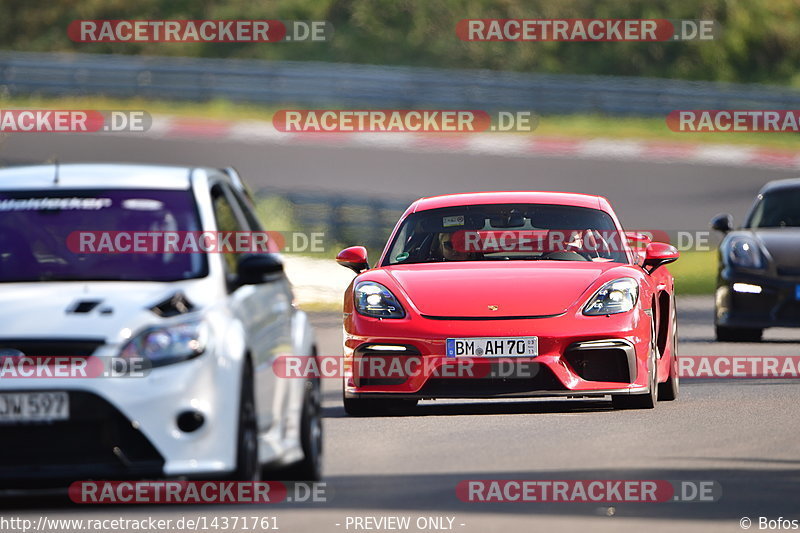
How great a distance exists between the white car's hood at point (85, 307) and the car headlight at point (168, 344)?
0.05 metres

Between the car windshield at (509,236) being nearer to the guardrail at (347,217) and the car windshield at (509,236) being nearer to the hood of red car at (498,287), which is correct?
the hood of red car at (498,287)

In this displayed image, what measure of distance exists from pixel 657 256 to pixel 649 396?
111 centimetres

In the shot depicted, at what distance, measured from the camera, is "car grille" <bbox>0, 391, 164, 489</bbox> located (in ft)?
25.4

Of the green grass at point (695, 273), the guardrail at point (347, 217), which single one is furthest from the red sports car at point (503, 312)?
the guardrail at point (347, 217)

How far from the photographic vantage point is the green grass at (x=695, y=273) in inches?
1016

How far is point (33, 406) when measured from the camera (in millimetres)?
7734

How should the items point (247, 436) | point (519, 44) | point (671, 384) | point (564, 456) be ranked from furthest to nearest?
point (519, 44) < point (671, 384) < point (564, 456) < point (247, 436)

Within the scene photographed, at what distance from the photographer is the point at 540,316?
37.8ft

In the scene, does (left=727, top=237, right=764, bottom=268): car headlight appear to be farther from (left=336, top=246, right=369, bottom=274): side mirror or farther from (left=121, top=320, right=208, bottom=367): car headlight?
(left=121, top=320, right=208, bottom=367): car headlight

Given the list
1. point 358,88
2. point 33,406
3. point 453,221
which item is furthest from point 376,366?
point 358,88

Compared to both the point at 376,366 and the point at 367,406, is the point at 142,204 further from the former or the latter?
the point at 367,406

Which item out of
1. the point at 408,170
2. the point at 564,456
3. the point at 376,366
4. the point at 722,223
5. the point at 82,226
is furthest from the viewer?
the point at 408,170

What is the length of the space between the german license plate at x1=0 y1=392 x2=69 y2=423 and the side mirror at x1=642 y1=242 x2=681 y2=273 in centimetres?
576

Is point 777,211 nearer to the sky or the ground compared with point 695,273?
nearer to the sky
